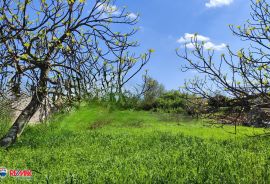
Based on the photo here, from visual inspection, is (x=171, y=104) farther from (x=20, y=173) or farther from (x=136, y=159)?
(x=20, y=173)

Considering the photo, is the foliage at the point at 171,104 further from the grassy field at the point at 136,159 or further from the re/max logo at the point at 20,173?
the re/max logo at the point at 20,173

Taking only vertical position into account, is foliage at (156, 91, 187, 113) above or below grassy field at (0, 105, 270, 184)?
above

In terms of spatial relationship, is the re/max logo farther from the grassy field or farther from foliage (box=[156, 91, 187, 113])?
foliage (box=[156, 91, 187, 113])

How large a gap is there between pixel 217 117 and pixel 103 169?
90.9 inches

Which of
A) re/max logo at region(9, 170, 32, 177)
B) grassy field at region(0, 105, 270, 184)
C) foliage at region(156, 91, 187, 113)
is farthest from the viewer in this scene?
Result: foliage at region(156, 91, 187, 113)

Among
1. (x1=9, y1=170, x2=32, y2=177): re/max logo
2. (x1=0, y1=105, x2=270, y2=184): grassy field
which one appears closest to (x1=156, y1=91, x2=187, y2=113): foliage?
(x1=0, y1=105, x2=270, y2=184): grassy field

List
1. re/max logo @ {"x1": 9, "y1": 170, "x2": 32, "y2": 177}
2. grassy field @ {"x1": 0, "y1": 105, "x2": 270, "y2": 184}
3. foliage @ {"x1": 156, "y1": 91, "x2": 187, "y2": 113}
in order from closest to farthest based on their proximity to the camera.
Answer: grassy field @ {"x1": 0, "y1": 105, "x2": 270, "y2": 184} < re/max logo @ {"x1": 9, "y1": 170, "x2": 32, "y2": 177} < foliage @ {"x1": 156, "y1": 91, "x2": 187, "y2": 113}

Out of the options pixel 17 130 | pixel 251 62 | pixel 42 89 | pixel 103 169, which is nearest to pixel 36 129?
pixel 17 130

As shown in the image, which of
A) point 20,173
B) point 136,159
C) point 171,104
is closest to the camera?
point 20,173

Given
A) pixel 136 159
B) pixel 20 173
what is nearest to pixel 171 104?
pixel 136 159

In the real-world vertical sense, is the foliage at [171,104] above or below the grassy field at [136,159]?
above

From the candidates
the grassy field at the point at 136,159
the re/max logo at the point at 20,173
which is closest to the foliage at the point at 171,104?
the grassy field at the point at 136,159

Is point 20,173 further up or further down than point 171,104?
further down

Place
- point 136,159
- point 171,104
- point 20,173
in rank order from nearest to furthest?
point 20,173
point 136,159
point 171,104
